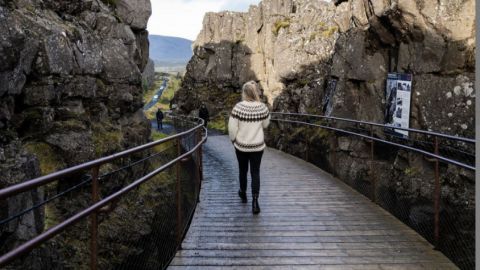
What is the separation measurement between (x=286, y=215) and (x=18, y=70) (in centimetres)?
725

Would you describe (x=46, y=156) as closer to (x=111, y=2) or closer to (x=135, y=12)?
(x=111, y=2)

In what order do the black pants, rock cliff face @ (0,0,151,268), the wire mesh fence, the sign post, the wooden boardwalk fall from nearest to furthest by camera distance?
the wooden boardwalk
the black pants
the wire mesh fence
rock cliff face @ (0,0,151,268)
the sign post

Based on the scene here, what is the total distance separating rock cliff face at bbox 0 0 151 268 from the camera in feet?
30.0

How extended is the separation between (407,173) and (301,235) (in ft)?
20.7

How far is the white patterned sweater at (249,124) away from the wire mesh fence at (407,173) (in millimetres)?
2115

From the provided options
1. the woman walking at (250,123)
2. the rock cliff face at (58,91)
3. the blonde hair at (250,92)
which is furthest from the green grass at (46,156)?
the blonde hair at (250,92)

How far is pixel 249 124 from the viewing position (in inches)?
267

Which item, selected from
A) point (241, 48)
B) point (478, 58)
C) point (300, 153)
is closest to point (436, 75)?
point (300, 153)

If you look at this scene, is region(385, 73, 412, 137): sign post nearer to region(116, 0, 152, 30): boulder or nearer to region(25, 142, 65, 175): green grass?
region(25, 142, 65, 175): green grass

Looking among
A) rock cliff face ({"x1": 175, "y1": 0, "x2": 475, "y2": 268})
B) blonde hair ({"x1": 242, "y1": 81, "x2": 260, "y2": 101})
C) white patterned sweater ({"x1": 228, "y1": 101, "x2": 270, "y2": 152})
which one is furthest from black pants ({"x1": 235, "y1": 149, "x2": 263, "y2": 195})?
rock cliff face ({"x1": 175, "y1": 0, "x2": 475, "y2": 268})

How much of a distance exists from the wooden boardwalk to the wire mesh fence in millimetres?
520

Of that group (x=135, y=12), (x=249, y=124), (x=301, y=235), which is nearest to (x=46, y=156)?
(x=249, y=124)

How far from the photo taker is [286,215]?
7.07 meters

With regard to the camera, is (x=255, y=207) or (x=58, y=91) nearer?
(x=255, y=207)
